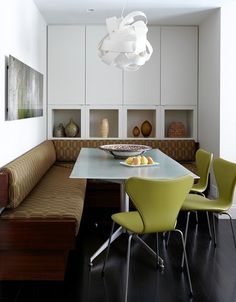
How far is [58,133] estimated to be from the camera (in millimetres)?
6320

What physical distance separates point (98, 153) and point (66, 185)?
0.51 meters

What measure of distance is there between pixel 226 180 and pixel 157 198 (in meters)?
1.15

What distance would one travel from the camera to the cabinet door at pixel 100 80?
619cm

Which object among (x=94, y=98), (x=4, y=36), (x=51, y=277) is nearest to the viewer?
(x=51, y=277)

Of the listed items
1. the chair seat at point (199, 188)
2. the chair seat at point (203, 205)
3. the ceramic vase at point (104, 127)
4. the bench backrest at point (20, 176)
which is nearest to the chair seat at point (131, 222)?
the chair seat at point (203, 205)

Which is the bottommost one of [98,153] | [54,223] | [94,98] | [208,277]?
[208,277]

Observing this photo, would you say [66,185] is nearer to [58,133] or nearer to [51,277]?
[51,277]

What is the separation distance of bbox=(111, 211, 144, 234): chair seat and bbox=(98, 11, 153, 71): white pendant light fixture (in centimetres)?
141

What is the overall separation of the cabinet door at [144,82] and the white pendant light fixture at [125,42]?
2.34 m

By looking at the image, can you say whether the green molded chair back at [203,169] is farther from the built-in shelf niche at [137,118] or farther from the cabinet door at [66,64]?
the cabinet door at [66,64]

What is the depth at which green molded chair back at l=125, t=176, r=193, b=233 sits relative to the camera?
280cm

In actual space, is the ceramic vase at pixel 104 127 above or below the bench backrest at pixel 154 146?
above

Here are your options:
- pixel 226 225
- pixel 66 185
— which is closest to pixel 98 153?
pixel 66 185

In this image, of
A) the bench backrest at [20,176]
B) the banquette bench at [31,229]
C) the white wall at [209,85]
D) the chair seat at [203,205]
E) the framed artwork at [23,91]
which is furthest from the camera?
the white wall at [209,85]
